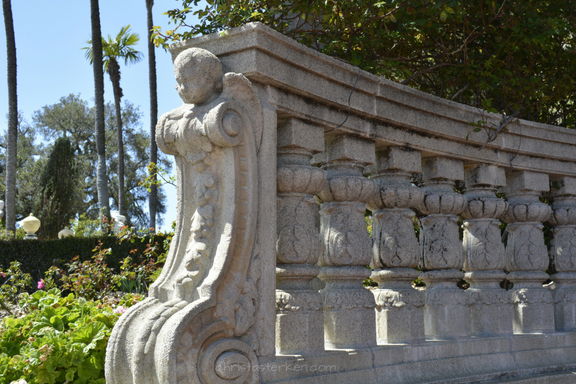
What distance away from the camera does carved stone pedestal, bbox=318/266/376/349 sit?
3.41m

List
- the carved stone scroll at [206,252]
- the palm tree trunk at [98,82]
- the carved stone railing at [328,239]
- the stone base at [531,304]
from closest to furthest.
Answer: the carved stone scroll at [206,252] → the carved stone railing at [328,239] → the stone base at [531,304] → the palm tree trunk at [98,82]

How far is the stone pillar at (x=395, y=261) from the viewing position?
3754 millimetres

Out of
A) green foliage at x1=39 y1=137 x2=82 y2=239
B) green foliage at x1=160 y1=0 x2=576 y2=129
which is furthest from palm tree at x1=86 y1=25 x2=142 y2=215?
green foliage at x1=160 y1=0 x2=576 y2=129

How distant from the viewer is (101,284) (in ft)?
23.9

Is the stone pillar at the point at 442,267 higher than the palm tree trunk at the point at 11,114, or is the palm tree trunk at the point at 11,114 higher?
the palm tree trunk at the point at 11,114

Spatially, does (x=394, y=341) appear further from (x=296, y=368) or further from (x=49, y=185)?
(x=49, y=185)

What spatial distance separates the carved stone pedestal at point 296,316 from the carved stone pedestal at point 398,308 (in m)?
0.69

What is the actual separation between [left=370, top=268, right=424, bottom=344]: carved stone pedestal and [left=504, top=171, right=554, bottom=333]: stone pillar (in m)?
1.37

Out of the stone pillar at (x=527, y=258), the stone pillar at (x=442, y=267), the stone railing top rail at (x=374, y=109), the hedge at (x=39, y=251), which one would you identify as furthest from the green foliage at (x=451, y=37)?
the hedge at (x=39, y=251)

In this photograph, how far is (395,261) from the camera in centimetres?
A: 380

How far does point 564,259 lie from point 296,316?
312 cm

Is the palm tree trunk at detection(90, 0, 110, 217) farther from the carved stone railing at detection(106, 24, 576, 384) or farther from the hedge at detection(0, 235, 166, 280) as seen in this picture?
the carved stone railing at detection(106, 24, 576, 384)

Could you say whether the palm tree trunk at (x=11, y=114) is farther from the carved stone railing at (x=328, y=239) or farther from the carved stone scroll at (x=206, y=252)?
the carved stone scroll at (x=206, y=252)

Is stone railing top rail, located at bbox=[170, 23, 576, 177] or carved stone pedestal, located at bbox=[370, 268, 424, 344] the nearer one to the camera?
stone railing top rail, located at bbox=[170, 23, 576, 177]
